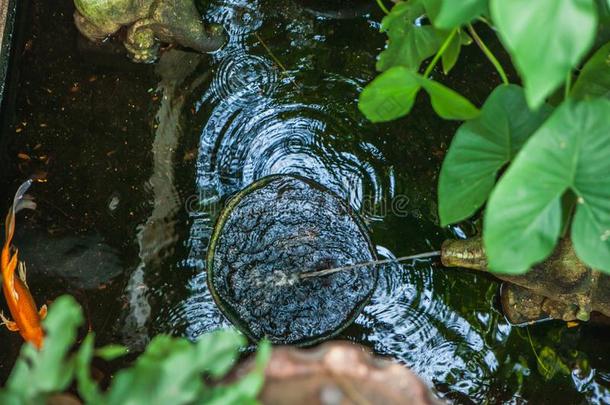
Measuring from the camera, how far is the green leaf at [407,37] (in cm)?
176

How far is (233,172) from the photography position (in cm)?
247

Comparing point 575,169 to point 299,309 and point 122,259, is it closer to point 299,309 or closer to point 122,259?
point 299,309

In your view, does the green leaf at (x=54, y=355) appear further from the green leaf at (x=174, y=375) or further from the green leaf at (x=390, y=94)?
the green leaf at (x=390, y=94)

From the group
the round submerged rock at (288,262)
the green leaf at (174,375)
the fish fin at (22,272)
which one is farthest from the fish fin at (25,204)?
the green leaf at (174,375)

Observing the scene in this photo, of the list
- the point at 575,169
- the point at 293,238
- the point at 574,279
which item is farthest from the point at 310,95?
the point at 575,169

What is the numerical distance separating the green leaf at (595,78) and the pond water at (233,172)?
2.94 feet

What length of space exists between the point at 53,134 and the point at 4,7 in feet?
1.81

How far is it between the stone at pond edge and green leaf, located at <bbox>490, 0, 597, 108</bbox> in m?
0.50

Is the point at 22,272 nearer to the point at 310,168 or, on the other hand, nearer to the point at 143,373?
the point at 310,168

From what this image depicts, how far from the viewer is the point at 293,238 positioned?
7.78 feet

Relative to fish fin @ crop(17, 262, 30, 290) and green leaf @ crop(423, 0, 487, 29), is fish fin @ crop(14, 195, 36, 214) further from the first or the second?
green leaf @ crop(423, 0, 487, 29)

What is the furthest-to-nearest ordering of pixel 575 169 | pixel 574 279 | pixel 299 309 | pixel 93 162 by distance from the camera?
pixel 93 162 → pixel 299 309 → pixel 574 279 → pixel 575 169

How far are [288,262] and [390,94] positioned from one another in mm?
988

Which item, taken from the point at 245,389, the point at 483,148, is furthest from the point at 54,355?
the point at 483,148
